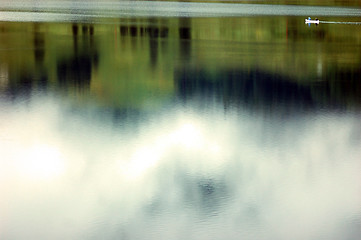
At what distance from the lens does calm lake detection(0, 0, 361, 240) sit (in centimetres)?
1105

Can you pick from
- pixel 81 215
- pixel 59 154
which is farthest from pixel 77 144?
pixel 81 215

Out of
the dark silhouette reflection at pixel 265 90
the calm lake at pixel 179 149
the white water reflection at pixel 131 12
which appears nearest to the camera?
the calm lake at pixel 179 149

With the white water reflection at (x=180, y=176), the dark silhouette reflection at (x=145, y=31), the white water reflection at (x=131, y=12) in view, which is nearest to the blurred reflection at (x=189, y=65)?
the dark silhouette reflection at (x=145, y=31)

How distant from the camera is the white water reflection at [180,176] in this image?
10.8 metres

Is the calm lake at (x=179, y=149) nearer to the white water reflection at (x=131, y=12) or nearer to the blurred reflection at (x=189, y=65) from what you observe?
the blurred reflection at (x=189, y=65)

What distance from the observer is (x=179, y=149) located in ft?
52.7

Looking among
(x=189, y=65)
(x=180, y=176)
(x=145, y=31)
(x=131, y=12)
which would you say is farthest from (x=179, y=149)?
(x=131, y=12)

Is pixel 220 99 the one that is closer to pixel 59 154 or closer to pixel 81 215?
pixel 59 154

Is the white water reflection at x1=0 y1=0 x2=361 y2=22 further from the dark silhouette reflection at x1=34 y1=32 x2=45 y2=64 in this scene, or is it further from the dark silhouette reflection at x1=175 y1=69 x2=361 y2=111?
the dark silhouette reflection at x1=175 y1=69 x2=361 y2=111

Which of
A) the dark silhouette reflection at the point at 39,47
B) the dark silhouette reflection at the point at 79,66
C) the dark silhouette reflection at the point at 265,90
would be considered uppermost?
the dark silhouette reflection at the point at 39,47

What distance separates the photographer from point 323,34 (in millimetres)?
54594

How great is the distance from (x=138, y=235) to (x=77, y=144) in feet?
20.2

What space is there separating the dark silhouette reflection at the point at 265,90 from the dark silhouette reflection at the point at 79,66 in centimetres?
384

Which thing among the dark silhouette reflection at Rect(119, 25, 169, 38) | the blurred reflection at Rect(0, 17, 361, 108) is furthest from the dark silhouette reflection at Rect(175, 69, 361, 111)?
the dark silhouette reflection at Rect(119, 25, 169, 38)
